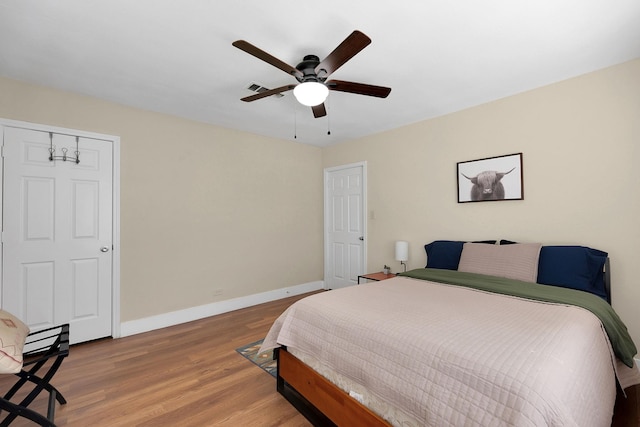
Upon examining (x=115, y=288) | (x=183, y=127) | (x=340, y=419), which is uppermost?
(x=183, y=127)

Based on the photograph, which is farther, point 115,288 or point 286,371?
point 115,288

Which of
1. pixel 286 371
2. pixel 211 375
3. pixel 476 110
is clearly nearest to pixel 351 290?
pixel 286 371

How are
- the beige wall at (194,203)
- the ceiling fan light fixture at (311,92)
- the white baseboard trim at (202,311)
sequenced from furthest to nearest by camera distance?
the white baseboard trim at (202,311), the beige wall at (194,203), the ceiling fan light fixture at (311,92)

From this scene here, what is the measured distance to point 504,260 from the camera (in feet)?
8.68

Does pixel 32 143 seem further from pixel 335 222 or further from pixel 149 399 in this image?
pixel 335 222

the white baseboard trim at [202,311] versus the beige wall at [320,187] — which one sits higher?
the beige wall at [320,187]

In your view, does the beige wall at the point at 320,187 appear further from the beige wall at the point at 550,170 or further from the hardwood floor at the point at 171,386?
the hardwood floor at the point at 171,386

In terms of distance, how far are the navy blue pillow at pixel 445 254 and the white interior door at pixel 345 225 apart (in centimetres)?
125

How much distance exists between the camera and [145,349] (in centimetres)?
277

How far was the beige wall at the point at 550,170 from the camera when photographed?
2.35 m

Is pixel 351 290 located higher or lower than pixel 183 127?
lower

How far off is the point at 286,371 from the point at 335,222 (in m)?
3.05

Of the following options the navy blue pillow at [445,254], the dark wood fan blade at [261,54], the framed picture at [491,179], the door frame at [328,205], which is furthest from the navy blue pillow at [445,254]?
the dark wood fan blade at [261,54]

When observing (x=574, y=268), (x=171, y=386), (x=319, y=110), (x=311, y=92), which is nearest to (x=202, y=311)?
A: (x=171, y=386)
